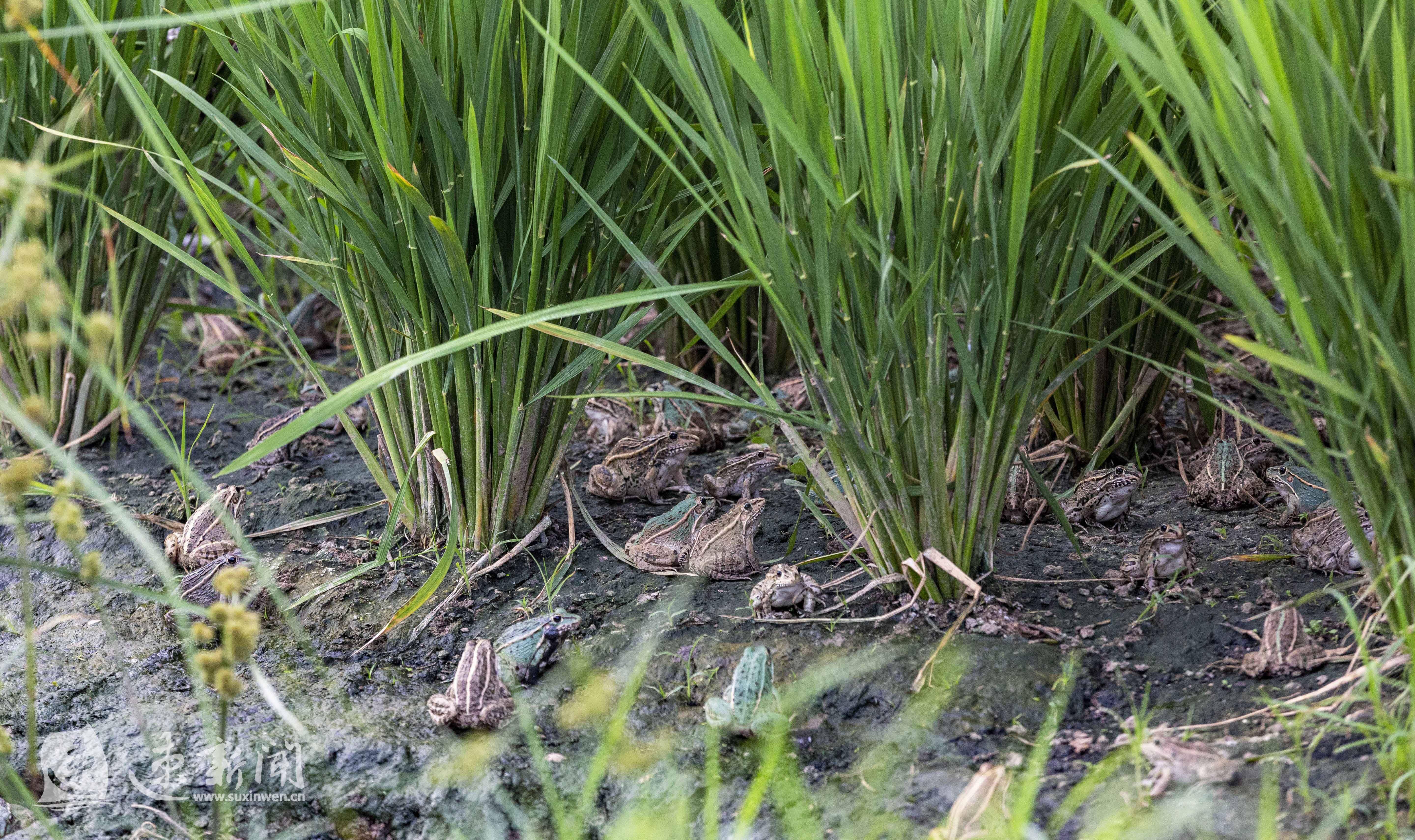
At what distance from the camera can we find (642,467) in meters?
2.16

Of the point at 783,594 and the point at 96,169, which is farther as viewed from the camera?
the point at 96,169

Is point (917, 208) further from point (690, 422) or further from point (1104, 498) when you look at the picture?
point (690, 422)

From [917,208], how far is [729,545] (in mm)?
657

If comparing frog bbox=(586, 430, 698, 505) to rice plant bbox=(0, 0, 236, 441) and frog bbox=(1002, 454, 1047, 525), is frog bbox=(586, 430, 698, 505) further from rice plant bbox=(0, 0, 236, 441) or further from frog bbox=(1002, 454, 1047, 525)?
rice plant bbox=(0, 0, 236, 441)

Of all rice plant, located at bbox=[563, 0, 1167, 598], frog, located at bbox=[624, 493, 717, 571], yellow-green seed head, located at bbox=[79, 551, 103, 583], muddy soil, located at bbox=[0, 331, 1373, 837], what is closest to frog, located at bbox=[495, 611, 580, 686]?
muddy soil, located at bbox=[0, 331, 1373, 837]

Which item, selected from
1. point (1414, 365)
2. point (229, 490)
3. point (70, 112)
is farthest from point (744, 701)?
point (70, 112)

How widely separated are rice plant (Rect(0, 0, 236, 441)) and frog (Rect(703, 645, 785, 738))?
129cm

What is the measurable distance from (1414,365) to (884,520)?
2.29 ft

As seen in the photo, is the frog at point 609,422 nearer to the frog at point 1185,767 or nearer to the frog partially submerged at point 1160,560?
the frog partially submerged at point 1160,560

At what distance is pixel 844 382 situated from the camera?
1545 mm

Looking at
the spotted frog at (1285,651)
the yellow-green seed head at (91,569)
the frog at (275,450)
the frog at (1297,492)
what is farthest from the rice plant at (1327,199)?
the frog at (275,450)

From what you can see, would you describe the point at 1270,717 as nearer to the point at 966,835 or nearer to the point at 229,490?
the point at 966,835

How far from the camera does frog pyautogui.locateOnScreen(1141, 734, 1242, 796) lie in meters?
1.22


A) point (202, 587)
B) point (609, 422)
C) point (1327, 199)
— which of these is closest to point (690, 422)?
point (609, 422)
